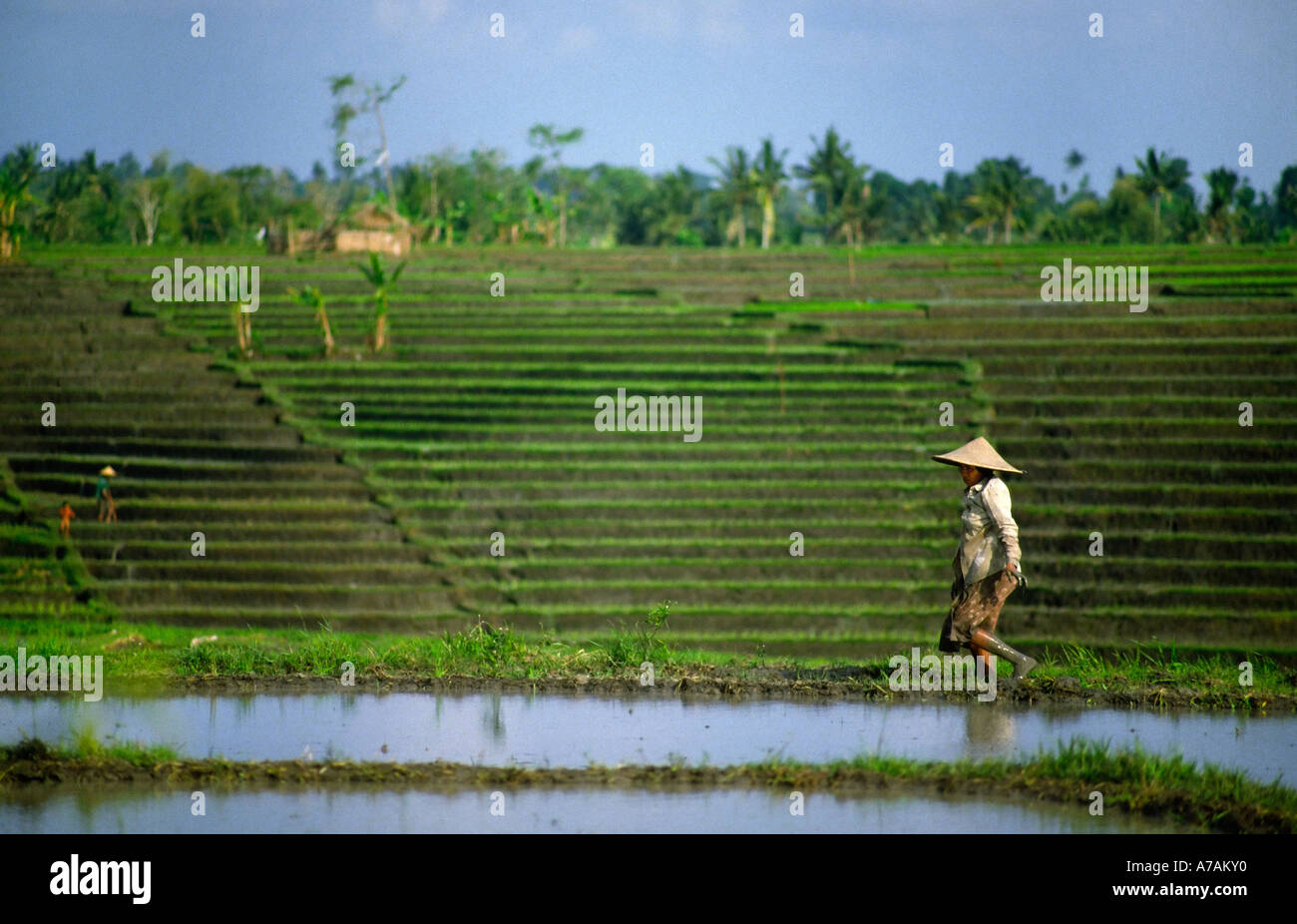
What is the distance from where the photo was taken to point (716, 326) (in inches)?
810

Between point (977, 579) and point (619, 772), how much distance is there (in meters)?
2.49

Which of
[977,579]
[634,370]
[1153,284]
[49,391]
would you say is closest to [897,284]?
[1153,284]

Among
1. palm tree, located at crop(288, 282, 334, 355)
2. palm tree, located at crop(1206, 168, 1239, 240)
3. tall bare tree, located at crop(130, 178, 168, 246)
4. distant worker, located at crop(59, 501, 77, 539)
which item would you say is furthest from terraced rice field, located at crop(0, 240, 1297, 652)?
tall bare tree, located at crop(130, 178, 168, 246)

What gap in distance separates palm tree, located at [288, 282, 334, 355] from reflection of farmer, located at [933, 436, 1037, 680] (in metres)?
14.3

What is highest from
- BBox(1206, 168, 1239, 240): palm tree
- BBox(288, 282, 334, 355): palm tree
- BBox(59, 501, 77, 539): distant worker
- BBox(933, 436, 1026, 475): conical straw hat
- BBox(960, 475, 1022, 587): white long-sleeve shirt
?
BBox(1206, 168, 1239, 240): palm tree

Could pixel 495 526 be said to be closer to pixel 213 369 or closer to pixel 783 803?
pixel 213 369

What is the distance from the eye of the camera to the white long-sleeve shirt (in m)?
6.83

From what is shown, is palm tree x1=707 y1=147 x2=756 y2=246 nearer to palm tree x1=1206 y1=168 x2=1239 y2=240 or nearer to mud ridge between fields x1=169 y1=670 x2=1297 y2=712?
palm tree x1=1206 y1=168 x2=1239 y2=240

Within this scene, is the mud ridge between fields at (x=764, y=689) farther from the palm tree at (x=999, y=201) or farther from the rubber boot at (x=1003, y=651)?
the palm tree at (x=999, y=201)

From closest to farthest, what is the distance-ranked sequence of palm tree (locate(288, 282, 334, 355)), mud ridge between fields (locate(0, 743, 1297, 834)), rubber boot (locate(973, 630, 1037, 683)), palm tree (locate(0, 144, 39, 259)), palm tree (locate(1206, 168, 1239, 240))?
mud ridge between fields (locate(0, 743, 1297, 834)), rubber boot (locate(973, 630, 1037, 683)), palm tree (locate(288, 282, 334, 355)), palm tree (locate(0, 144, 39, 259)), palm tree (locate(1206, 168, 1239, 240))

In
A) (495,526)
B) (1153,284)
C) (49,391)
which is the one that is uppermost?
(1153,284)

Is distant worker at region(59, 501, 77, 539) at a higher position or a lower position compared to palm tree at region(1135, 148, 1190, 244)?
lower

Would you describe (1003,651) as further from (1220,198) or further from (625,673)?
(1220,198)

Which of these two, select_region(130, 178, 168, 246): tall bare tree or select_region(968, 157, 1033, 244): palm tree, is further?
select_region(968, 157, 1033, 244): palm tree
